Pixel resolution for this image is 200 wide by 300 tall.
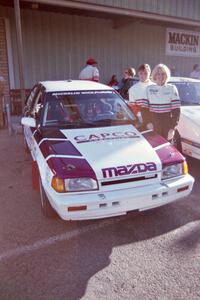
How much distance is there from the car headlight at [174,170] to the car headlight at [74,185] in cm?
79

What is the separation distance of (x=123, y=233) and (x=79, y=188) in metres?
0.72

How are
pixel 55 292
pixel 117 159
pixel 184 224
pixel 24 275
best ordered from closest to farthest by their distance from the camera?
pixel 55 292, pixel 24 275, pixel 117 159, pixel 184 224

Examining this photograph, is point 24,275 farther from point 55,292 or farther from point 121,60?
point 121,60

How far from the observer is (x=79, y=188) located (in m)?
2.80

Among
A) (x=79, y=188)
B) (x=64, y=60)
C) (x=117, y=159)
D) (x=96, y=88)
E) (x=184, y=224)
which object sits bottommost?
(x=184, y=224)

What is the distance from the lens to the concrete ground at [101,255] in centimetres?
227

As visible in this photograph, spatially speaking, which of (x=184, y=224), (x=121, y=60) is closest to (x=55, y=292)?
(x=184, y=224)

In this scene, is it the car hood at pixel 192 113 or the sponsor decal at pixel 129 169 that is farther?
the car hood at pixel 192 113

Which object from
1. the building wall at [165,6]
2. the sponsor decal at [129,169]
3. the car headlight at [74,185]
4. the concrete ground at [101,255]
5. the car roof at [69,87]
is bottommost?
the concrete ground at [101,255]

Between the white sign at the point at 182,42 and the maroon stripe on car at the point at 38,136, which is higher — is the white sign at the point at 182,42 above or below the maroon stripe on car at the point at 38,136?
above

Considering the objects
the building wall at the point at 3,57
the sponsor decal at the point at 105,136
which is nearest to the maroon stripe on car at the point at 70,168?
the sponsor decal at the point at 105,136

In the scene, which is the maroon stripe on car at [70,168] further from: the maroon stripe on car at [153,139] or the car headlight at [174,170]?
the maroon stripe on car at [153,139]

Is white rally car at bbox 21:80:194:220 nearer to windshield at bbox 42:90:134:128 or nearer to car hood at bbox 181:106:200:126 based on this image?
windshield at bbox 42:90:134:128

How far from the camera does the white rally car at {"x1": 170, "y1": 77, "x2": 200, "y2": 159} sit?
15.1 feet
